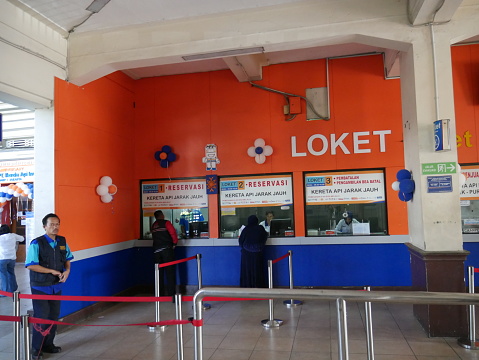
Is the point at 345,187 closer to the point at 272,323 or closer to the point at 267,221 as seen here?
the point at 267,221

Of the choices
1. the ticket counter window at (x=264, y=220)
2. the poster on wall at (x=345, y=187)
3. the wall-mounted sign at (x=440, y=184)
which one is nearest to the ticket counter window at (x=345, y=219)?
the poster on wall at (x=345, y=187)

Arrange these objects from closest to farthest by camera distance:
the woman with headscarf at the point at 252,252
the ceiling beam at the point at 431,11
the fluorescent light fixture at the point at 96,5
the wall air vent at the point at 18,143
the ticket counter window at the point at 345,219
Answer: the ceiling beam at the point at 431,11, the fluorescent light fixture at the point at 96,5, the woman with headscarf at the point at 252,252, the ticket counter window at the point at 345,219, the wall air vent at the point at 18,143

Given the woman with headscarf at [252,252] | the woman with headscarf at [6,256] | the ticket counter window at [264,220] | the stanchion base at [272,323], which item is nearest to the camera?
the stanchion base at [272,323]

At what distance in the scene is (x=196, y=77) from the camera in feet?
23.2

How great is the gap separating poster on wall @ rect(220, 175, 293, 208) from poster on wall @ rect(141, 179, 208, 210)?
0.42 metres

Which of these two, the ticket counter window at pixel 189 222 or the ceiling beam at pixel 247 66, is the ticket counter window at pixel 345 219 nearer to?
the ticket counter window at pixel 189 222

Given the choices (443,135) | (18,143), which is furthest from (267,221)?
(18,143)

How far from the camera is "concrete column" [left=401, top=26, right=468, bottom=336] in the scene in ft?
14.0

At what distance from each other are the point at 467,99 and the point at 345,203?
2574 millimetres

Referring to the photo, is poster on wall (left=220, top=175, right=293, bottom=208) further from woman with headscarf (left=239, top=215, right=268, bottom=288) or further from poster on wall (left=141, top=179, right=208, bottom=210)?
woman with headscarf (left=239, top=215, right=268, bottom=288)

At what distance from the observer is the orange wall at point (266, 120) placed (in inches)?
251

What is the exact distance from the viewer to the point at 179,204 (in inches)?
276

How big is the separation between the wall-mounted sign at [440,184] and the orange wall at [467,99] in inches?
83.4

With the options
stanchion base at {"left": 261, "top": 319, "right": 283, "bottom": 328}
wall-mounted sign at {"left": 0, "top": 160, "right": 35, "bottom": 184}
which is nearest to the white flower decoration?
stanchion base at {"left": 261, "top": 319, "right": 283, "bottom": 328}
